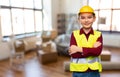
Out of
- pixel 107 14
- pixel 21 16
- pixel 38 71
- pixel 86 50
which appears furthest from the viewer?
pixel 107 14

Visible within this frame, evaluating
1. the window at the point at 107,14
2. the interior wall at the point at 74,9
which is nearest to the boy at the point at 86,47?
the interior wall at the point at 74,9

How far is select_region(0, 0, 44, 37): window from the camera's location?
449 cm

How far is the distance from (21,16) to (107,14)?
334cm

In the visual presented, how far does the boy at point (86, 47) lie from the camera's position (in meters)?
1.13

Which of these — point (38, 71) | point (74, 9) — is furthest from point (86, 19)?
point (74, 9)

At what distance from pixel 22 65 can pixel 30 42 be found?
5.21 feet

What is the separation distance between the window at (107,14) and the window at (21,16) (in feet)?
7.51

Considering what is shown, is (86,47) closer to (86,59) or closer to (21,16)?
(86,59)

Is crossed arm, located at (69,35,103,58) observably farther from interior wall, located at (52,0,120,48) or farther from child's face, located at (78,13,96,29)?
interior wall, located at (52,0,120,48)

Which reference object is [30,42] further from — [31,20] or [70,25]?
[70,25]

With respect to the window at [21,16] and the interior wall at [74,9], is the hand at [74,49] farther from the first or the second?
the interior wall at [74,9]

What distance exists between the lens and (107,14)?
238 inches

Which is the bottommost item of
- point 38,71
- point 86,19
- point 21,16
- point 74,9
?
point 38,71

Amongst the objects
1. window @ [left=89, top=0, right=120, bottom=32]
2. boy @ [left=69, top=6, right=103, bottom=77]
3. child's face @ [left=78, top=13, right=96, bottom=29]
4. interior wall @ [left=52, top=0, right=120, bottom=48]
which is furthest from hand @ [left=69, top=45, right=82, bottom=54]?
window @ [left=89, top=0, right=120, bottom=32]
